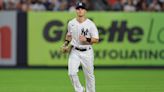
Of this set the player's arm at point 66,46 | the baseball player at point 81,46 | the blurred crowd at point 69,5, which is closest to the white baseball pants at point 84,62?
the baseball player at point 81,46

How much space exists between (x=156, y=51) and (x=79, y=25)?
9.69 meters

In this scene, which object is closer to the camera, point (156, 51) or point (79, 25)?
point (79, 25)

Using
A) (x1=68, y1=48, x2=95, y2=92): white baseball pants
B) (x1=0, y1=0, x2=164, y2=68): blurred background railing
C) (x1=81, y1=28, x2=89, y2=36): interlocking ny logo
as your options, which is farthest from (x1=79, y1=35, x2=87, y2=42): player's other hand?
(x1=0, y1=0, x2=164, y2=68): blurred background railing

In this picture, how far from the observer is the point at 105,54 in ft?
75.4

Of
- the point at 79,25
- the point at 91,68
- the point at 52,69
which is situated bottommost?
the point at 52,69

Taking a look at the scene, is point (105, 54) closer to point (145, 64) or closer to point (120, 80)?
point (145, 64)

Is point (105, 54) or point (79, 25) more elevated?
point (79, 25)

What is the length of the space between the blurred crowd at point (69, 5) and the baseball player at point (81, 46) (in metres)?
10.0

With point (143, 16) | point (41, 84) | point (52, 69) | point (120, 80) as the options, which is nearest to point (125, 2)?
point (143, 16)

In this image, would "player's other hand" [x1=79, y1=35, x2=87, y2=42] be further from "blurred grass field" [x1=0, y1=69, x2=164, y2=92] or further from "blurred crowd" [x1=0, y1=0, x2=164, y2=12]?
"blurred crowd" [x1=0, y1=0, x2=164, y2=12]

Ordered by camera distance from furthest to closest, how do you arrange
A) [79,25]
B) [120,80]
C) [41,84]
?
1. [120,80]
2. [41,84]
3. [79,25]

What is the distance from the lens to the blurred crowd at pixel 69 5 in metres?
24.0

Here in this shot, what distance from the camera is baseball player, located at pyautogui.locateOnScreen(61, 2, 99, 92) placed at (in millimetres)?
13617

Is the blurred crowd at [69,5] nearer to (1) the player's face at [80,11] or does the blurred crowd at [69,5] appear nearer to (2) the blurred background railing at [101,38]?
(2) the blurred background railing at [101,38]
